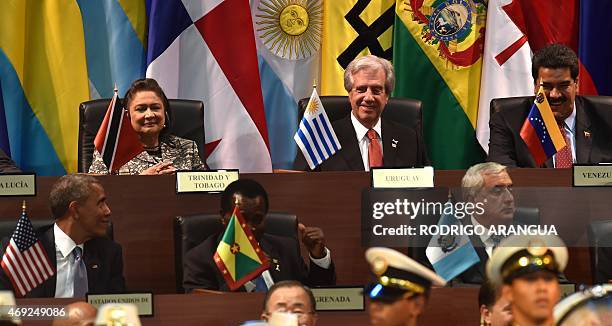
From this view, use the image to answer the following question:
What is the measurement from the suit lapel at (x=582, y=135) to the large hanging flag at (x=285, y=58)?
1880 millimetres

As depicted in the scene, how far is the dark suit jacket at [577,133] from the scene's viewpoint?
19.0ft

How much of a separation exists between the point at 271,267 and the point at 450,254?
0.81 metres

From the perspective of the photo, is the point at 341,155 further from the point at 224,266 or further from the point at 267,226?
the point at 224,266

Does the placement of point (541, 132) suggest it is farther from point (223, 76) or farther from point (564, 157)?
point (223, 76)

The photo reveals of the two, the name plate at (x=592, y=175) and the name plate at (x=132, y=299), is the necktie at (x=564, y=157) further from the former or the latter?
the name plate at (x=132, y=299)

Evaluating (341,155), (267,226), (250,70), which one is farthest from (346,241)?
(250,70)

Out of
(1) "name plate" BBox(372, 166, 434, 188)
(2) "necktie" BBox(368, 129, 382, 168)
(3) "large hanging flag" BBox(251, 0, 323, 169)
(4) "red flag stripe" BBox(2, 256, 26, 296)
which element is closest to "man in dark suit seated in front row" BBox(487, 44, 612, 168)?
(2) "necktie" BBox(368, 129, 382, 168)

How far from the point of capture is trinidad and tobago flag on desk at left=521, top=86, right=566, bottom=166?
565 cm

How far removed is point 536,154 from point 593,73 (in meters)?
1.62

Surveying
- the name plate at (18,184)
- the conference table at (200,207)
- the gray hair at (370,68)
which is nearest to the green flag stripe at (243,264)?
the conference table at (200,207)

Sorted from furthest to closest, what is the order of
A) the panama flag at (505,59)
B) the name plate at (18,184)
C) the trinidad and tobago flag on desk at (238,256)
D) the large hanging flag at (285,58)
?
the large hanging flag at (285,58) → the panama flag at (505,59) → the name plate at (18,184) → the trinidad and tobago flag on desk at (238,256)

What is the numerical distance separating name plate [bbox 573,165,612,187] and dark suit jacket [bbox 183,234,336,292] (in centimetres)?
106

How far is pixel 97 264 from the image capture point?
4.81 metres

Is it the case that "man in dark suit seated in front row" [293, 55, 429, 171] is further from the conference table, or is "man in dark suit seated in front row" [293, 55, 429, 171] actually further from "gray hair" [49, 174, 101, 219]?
"gray hair" [49, 174, 101, 219]
